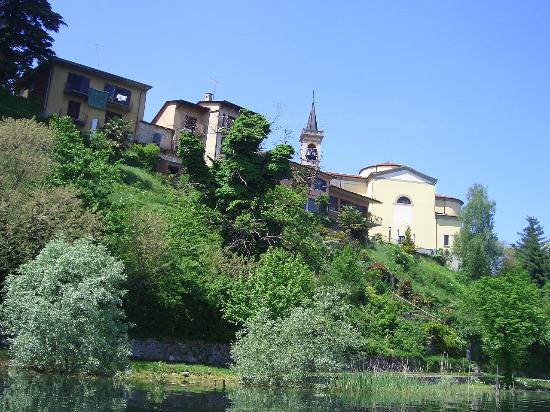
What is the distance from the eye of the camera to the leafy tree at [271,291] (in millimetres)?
29891

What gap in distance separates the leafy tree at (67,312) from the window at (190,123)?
35.3m

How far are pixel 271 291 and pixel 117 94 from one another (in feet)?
102

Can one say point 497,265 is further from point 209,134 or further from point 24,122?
point 24,122

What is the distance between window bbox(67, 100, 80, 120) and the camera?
50.8 metres

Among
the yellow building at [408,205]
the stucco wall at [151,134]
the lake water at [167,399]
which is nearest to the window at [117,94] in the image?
the stucco wall at [151,134]

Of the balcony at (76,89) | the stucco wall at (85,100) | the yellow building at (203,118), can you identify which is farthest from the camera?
the yellow building at (203,118)

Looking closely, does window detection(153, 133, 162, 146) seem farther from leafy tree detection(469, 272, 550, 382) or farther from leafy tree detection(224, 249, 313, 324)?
leafy tree detection(469, 272, 550, 382)

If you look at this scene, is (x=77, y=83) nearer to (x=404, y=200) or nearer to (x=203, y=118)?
(x=203, y=118)

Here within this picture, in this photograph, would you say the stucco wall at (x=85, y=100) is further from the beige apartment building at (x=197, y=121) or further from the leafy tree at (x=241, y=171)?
the leafy tree at (x=241, y=171)

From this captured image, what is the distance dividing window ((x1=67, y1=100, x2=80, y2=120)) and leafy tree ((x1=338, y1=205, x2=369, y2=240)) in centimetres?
2635

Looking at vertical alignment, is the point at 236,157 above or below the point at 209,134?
below

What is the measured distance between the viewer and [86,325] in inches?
875

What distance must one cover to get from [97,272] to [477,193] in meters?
54.1

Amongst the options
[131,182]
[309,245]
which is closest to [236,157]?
[309,245]
